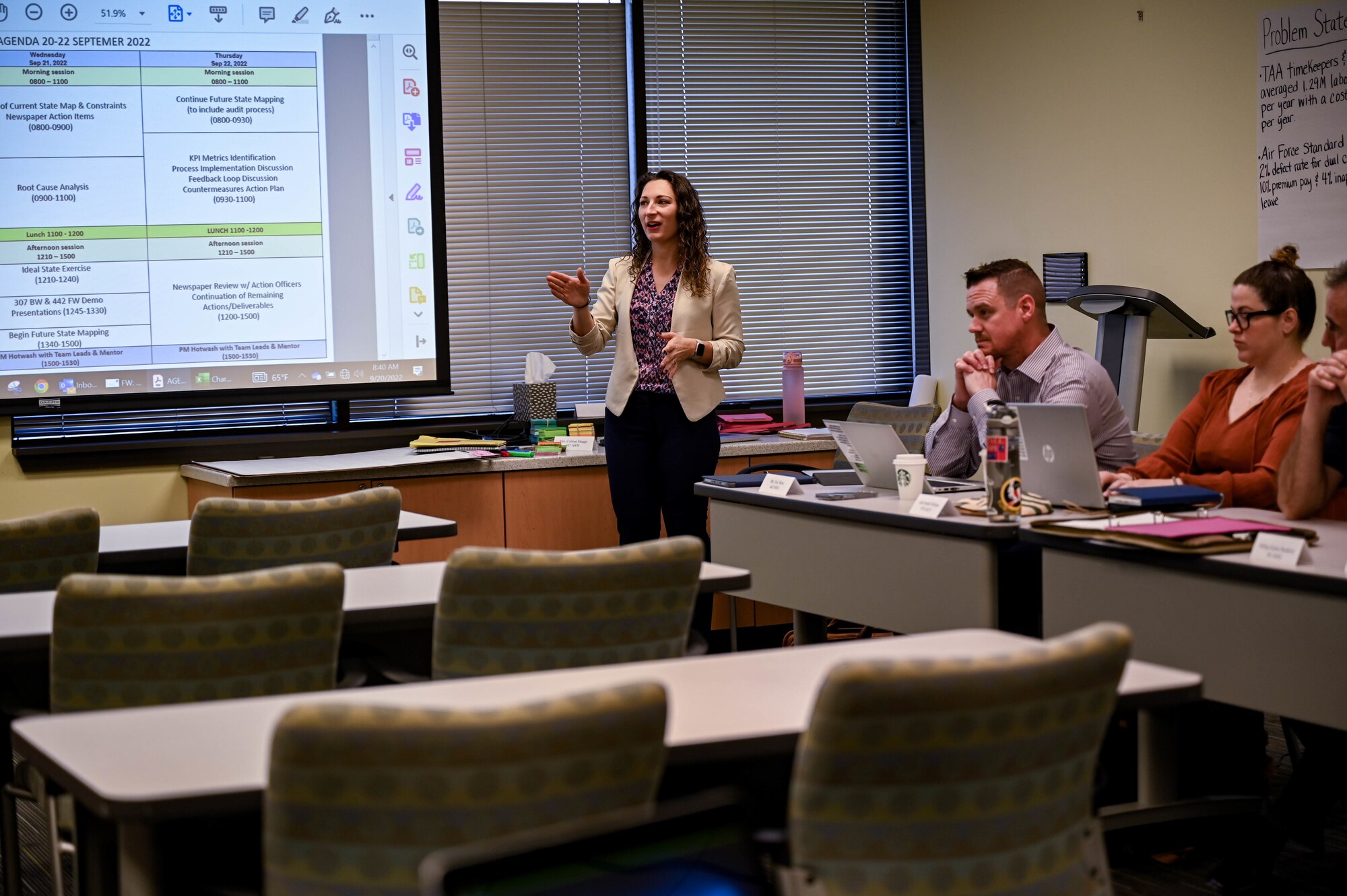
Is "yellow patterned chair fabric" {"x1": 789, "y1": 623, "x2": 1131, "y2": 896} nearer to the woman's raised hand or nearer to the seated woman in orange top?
the seated woman in orange top

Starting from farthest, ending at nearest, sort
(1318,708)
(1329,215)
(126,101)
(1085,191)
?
(1085,191), (126,101), (1329,215), (1318,708)

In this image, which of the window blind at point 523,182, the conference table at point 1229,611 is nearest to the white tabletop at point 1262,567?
the conference table at point 1229,611

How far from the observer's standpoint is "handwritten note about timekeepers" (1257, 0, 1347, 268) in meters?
4.09

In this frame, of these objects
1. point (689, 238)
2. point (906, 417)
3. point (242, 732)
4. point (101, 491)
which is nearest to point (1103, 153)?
point (906, 417)

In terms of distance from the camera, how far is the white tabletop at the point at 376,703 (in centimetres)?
134

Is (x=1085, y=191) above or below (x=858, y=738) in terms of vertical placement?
above

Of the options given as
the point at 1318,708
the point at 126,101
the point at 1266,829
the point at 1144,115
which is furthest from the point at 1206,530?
the point at 126,101

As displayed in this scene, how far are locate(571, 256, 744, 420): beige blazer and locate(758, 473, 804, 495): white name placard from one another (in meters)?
0.74

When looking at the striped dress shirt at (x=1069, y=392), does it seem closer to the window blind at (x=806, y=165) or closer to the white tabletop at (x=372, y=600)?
the white tabletop at (x=372, y=600)

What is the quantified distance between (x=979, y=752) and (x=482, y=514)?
143 inches

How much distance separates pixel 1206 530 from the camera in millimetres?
2494

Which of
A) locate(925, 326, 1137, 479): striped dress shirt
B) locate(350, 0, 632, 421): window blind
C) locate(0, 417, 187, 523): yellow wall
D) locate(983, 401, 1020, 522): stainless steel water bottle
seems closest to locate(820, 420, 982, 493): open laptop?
locate(925, 326, 1137, 479): striped dress shirt

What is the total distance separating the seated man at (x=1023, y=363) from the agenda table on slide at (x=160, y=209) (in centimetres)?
242

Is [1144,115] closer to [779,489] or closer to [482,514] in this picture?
[779,489]
